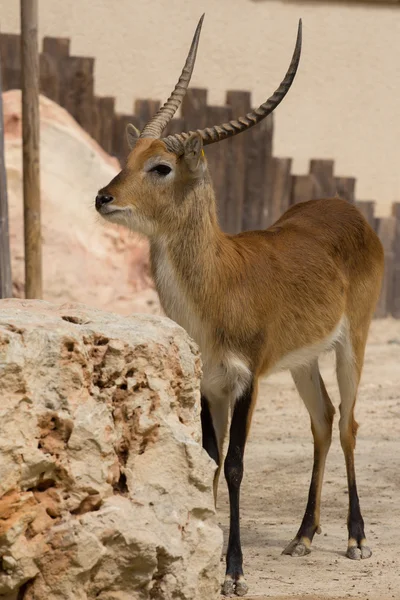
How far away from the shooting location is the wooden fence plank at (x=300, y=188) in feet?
42.7

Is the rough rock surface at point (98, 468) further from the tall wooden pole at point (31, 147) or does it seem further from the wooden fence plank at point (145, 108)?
the wooden fence plank at point (145, 108)

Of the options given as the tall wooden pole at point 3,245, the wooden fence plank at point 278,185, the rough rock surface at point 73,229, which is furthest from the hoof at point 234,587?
the wooden fence plank at point 278,185

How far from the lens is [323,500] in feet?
23.7

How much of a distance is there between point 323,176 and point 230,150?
47.7 inches

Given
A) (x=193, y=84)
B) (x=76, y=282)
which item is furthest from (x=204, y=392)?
(x=193, y=84)

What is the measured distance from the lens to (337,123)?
14625 millimetres

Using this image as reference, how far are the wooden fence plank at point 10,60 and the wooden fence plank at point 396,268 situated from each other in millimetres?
4714

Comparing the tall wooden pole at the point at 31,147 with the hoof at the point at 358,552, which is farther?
the tall wooden pole at the point at 31,147

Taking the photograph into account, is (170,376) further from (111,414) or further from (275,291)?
(275,291)

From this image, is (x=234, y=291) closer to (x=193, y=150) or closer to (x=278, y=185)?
(x=193, y=150)

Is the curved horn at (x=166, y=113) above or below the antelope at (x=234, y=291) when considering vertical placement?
above

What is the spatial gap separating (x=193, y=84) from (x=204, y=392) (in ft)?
27.4

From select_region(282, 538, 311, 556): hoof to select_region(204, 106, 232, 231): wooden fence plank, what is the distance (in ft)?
21.1

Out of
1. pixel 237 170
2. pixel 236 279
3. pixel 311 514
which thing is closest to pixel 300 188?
pixel 237 170
